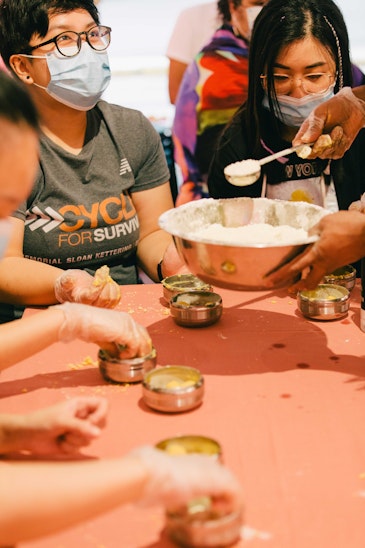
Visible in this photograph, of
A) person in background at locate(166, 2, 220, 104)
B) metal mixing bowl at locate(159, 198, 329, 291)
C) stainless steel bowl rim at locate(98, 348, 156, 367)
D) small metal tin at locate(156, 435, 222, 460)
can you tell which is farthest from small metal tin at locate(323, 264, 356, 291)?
person in background at locate(166, 2, 220, 104)

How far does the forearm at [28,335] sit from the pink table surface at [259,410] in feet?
0.30

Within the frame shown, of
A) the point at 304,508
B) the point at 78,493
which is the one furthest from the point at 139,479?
the point at 304,508

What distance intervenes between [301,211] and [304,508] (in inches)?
34.5

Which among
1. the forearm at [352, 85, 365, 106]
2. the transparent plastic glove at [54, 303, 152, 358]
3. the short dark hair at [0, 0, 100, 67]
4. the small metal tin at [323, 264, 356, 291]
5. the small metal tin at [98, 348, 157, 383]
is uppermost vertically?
the short dark hair at [0, 0, 100, 67]

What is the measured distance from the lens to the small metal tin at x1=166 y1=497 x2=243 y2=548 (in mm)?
943

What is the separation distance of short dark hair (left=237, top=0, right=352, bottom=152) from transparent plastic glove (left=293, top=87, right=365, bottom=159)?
231 mm

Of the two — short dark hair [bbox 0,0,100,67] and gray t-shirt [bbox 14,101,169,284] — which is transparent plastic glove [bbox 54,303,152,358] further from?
short dark hair [bbox 0,0,100,67]

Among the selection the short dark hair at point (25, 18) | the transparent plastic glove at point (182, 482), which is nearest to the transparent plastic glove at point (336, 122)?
the short dark hair at point (25, 18)

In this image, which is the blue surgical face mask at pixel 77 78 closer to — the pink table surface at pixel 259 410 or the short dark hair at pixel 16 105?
the pink table surface at pixel 259 410

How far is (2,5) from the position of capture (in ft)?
7.18

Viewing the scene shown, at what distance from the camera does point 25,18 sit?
2164 millimetres

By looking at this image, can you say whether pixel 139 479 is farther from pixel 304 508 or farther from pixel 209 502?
pixel 304 508

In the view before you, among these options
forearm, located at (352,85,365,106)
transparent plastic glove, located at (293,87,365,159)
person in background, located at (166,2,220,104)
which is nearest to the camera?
transparent plastic glove, located at (293,87,365,159)

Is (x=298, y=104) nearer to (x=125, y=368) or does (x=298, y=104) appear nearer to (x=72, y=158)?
(x=72, y=158)
